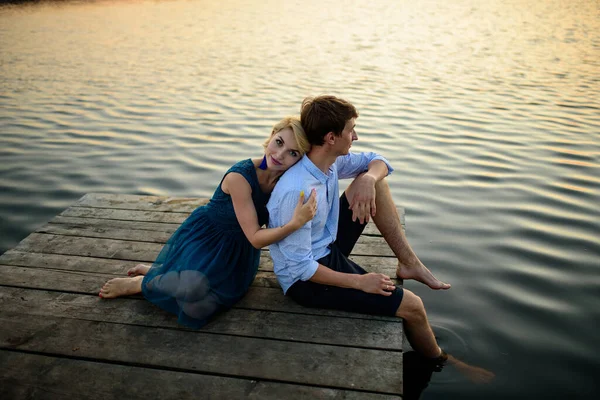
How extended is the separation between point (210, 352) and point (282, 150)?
1.12 m

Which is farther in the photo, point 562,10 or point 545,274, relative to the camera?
point 562,10

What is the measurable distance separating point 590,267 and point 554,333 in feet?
3.36

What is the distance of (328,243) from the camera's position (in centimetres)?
322

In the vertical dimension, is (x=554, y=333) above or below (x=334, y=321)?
below

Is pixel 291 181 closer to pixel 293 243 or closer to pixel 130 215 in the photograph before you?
Result: pixel 293 243

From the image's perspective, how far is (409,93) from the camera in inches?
413

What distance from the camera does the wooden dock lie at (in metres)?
2.53

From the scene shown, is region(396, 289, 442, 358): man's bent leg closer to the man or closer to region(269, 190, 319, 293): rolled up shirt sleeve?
the man

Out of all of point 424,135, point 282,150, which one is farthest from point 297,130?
point 424,135

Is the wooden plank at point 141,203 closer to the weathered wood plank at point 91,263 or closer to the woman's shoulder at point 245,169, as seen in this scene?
the weathered wood plank at point 91,263

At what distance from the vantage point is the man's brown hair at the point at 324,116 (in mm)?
2928

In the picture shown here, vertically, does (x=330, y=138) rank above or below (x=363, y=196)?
above

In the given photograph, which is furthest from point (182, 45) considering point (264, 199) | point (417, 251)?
point (264, 199)

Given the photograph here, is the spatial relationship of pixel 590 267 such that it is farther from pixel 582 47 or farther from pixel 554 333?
pixel 582 47
